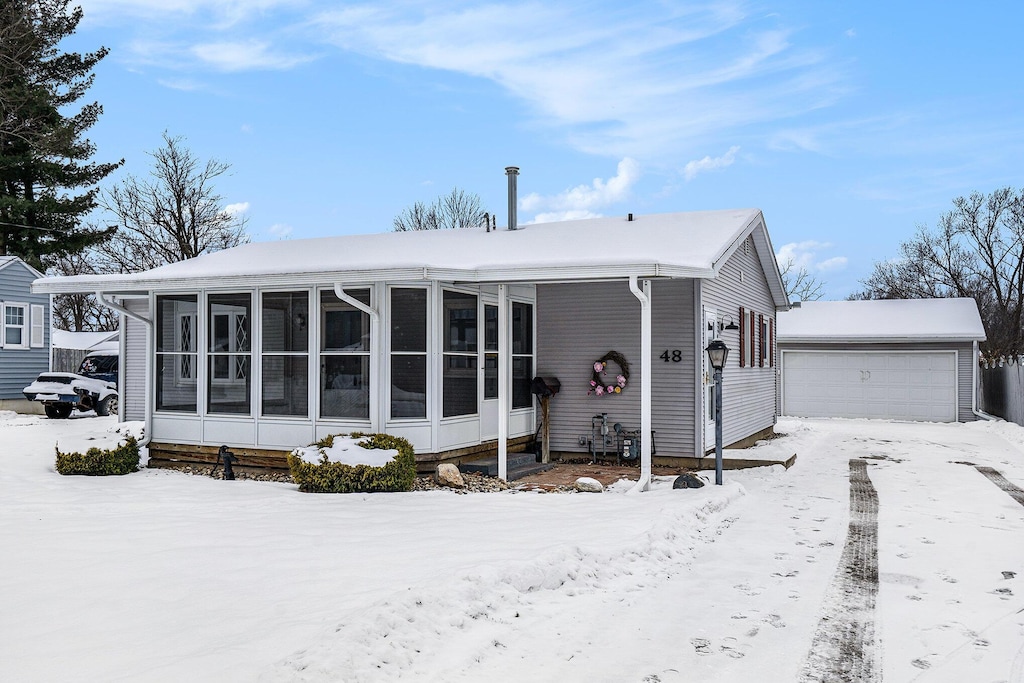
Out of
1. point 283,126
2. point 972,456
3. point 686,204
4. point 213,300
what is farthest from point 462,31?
point 972,456

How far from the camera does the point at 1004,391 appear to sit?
1905cm

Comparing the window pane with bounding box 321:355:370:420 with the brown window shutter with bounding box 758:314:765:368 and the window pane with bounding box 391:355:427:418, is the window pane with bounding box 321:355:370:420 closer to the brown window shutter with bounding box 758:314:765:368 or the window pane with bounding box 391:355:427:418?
the window pane with bounding box 391:355:427:418

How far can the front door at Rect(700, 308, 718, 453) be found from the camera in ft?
36.0

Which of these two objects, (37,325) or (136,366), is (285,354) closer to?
(136,366)

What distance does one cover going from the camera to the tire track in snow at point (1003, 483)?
9.36 metres

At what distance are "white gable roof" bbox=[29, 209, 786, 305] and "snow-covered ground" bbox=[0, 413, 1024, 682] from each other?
8.15 ft

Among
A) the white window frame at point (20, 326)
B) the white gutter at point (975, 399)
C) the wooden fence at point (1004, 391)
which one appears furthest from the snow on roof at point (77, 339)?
the wooden fence at point (1004, 391)

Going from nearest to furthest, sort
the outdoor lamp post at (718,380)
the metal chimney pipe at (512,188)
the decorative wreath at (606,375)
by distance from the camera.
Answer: the outdoor lamp post at (718,380), the decorative wreath at (606,375), the metal chimney pipe at (512,188)

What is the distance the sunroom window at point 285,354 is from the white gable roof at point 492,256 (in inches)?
14.2

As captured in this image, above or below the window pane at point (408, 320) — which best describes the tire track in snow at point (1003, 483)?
below

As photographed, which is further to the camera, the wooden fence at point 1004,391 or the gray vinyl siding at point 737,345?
the wooden fence at point 1004,391

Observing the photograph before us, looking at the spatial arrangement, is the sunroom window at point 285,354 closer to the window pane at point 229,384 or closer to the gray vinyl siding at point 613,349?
the window pane at point 229,384

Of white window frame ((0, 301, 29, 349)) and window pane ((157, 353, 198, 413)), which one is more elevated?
white window frame ((0, 301, 29, 349))

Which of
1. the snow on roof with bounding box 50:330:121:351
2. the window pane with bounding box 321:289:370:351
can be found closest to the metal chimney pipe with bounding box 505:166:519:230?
the window pane with bounding box 321:289:370:351
